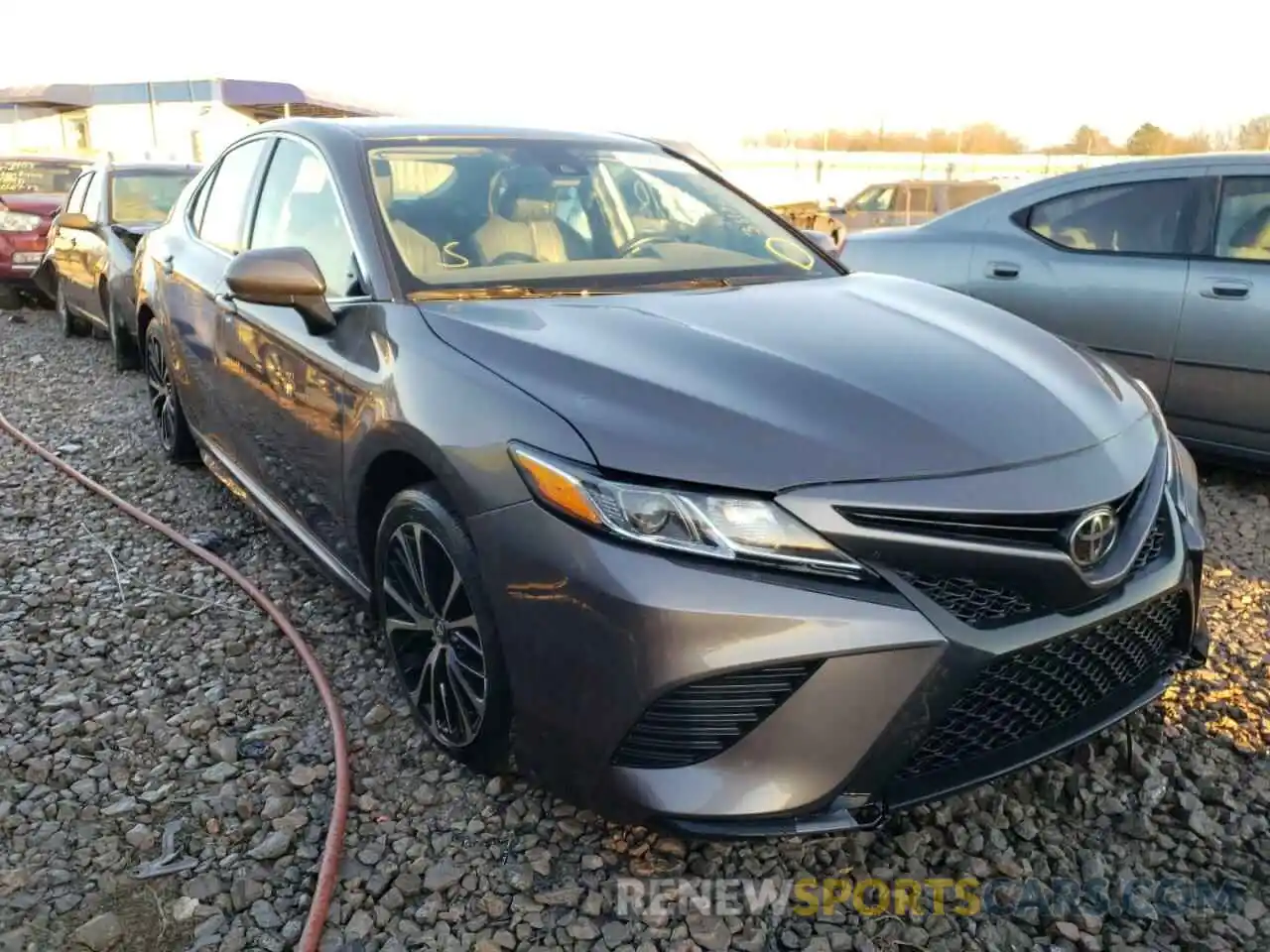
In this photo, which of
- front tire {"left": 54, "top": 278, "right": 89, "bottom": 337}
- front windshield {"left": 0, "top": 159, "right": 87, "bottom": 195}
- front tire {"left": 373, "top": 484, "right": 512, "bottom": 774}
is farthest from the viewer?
front windshield {"left": 0, "top": 159, "right": 87, "bottom": 195}

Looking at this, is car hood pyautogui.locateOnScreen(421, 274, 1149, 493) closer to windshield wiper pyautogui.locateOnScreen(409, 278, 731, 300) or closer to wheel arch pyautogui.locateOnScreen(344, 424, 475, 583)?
windshield wiper pyautogui.locateOnScreen(409, 278, 731, 300)

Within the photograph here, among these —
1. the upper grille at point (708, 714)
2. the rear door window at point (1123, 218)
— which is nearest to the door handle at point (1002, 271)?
the rear door window at point (1123, 218)

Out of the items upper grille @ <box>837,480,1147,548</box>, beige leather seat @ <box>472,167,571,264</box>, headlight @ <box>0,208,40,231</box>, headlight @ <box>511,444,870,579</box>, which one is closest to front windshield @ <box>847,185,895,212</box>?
headlight @ <box>0,208,40,231</box>

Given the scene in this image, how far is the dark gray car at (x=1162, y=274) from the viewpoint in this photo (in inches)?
163

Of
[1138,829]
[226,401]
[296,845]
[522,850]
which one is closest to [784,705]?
[522,850]

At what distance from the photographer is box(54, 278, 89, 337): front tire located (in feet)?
28.2

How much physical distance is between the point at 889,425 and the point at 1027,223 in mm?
3429

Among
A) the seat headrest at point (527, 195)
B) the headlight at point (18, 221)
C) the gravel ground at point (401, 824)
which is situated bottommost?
the gravel ground at point (401, 824)

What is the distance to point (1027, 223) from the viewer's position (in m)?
4.93

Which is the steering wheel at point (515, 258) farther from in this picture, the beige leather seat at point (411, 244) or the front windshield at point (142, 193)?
the front windshield at point (142, 193)

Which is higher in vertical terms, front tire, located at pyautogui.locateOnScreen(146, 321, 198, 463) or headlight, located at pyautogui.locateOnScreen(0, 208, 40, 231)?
headlight, located at pyautogui.locateOnScreen(0, 208, 40, 231)

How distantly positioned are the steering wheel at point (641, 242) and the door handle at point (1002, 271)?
2.38 meters

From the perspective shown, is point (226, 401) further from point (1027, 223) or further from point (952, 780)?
point (1027, 223)

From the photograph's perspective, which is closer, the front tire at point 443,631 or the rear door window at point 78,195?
the front tire at point 443,631
